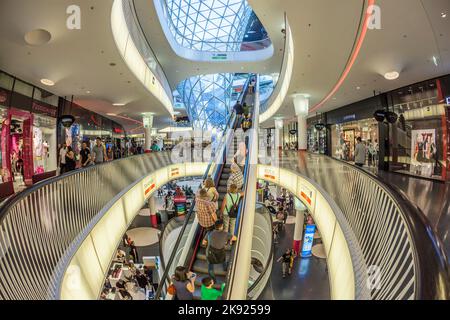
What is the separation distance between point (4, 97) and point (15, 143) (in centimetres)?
197

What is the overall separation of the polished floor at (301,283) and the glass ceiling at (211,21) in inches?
854

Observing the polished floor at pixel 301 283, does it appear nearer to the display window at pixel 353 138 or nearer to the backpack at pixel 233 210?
the display window at pixel 353 138

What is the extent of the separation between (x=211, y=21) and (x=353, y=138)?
959 inches

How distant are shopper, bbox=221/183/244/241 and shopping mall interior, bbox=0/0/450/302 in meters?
0.04

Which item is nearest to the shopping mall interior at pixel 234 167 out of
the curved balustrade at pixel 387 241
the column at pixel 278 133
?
the curved balustrade at pixel 387 241

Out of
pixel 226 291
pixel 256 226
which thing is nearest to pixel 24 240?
pixel 226 291

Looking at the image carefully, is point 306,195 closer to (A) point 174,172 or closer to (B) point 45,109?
(A) point 174,172

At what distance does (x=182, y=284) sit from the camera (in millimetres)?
5195

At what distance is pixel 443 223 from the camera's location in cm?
562

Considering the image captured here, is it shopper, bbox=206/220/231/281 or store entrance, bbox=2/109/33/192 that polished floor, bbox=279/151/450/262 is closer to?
shopper, bbox=206/220/231/281

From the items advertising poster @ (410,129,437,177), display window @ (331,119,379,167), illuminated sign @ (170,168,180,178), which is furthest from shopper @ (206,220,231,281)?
illuminated sign @ (170,168,180,178)

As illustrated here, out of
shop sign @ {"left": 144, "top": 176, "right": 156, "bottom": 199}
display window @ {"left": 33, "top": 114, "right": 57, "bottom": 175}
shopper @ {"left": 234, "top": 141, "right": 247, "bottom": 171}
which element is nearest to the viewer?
shopper @ {"left": 234, "top": 141, "right": 247, "bottom": 171}

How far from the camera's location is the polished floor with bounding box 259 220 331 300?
1439 centimetres

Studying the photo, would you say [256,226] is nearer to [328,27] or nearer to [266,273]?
[266,273]
